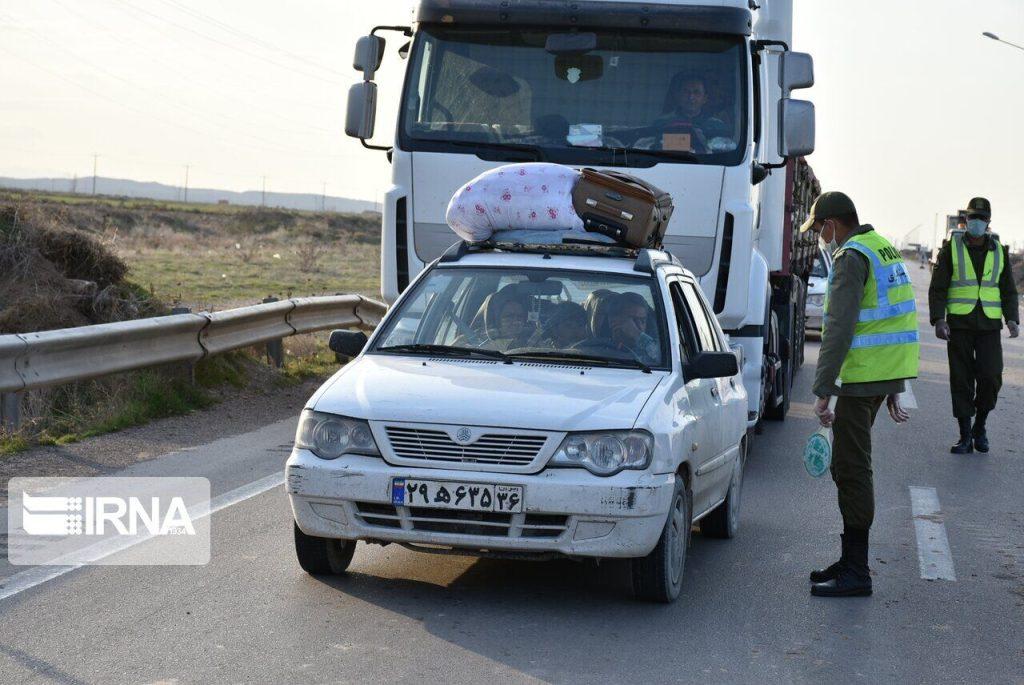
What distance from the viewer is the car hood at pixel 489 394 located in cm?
685

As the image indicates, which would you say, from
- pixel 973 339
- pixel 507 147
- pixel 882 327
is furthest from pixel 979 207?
pixel 882 327

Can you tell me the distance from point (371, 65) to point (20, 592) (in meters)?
5.75

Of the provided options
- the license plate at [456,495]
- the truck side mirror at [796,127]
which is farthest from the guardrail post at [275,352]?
the license plate at [456,495]

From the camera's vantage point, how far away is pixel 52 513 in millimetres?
8805

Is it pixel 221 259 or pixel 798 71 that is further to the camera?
pixel 221 259

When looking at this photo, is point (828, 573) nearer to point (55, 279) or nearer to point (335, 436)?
point (335, 436)

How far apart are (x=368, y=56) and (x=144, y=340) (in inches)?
120

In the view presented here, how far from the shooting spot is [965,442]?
1352cm

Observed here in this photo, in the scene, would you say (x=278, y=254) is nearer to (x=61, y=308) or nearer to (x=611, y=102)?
(x=61, y=308)

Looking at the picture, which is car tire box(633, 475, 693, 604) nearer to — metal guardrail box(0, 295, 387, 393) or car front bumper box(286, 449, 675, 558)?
car front bumper box(286, 449, 675, 558)

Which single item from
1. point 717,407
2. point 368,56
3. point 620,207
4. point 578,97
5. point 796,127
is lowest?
point 717,407

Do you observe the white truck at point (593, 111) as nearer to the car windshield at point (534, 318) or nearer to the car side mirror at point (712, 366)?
the car windshield at point (534, 318)

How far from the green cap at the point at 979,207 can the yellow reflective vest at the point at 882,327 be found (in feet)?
20.5

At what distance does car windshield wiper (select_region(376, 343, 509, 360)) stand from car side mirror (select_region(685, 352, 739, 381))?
0.93 metres
